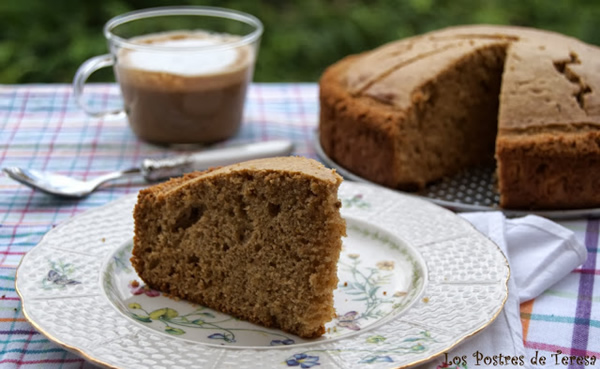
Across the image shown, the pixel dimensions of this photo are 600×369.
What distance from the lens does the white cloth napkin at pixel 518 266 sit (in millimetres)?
2182

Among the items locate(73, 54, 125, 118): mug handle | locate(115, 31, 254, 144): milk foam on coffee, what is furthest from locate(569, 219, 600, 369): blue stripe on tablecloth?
locate(73, 54, 125, 118): mug handle

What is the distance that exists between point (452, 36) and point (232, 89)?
121cm

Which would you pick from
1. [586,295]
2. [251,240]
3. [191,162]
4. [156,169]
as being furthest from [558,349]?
[156,169]

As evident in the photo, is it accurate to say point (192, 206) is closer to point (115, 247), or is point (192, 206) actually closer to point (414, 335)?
point (115, 247)

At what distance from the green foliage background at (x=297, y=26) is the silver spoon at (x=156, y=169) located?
295 cm

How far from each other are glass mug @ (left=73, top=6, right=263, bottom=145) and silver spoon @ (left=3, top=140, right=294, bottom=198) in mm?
347

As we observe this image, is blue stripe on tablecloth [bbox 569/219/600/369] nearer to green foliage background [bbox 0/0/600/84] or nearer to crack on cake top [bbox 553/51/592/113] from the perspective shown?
crack on cake top [bbox 553/51/592/113]

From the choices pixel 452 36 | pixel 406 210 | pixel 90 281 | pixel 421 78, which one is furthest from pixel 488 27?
pixel 90 281

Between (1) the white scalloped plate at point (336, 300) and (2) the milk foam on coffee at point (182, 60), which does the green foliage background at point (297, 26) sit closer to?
(2) the milk foam on coffee at point (182, 60)

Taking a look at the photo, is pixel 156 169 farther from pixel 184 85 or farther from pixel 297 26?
pixel 297 26

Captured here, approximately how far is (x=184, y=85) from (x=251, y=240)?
5.48ft

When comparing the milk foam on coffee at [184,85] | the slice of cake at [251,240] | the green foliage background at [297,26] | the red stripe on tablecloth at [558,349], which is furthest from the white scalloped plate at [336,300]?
the green foliage background at [297,26]

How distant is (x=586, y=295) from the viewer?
2.61 m

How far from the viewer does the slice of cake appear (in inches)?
87.7
